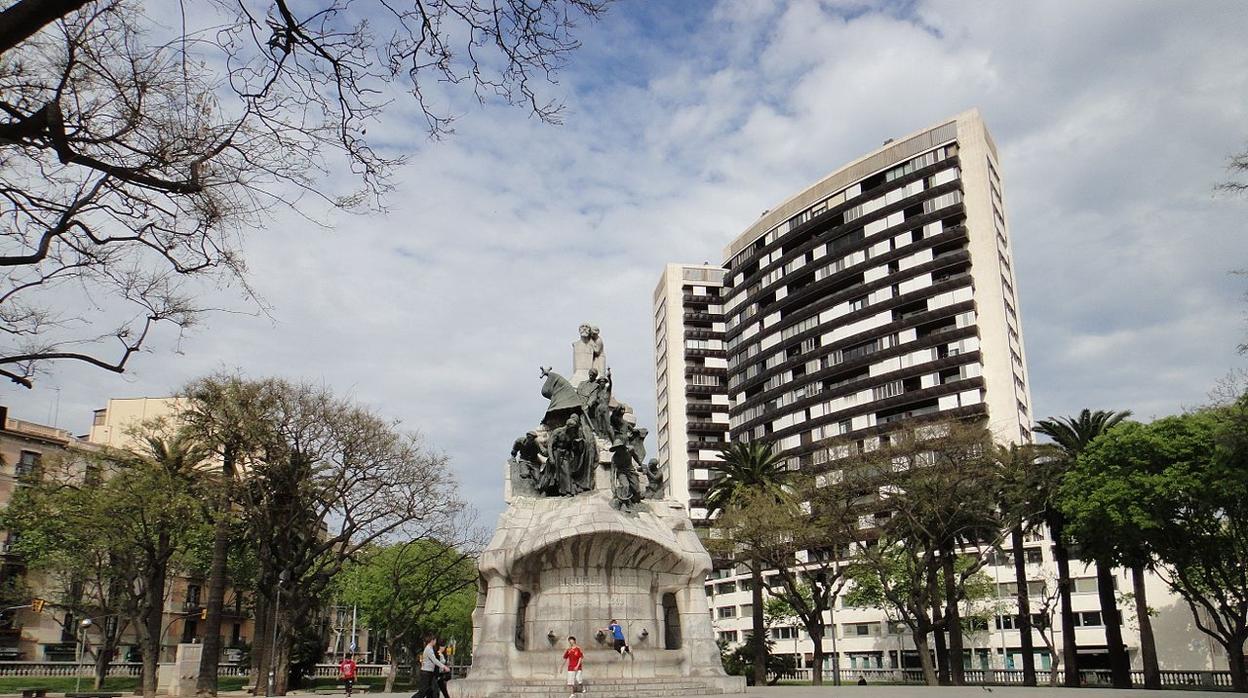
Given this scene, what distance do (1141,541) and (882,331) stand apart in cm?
3912

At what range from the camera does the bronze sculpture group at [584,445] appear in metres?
25.2

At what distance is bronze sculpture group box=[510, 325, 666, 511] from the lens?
25.2m

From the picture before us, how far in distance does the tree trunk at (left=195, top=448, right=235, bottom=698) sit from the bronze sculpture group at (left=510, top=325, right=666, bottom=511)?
13.3 m

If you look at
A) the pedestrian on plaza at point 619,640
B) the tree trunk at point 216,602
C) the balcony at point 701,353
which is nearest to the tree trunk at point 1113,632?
the pedestrian on plaza at point 619,640

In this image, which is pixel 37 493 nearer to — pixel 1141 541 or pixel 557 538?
pixel 557 538

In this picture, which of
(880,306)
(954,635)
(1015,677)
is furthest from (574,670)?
(880,306)

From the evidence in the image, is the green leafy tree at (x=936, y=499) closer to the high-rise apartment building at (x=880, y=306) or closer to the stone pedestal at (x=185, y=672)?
the high-rise apartment building at (x=880, y=306)

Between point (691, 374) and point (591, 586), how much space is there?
75.9 metres

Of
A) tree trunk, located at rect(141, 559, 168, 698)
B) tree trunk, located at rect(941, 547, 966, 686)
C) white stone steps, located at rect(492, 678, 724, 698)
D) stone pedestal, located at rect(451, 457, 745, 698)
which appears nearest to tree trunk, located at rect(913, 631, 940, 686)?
tree trunk, located at rect(941, 547, 966, 686)

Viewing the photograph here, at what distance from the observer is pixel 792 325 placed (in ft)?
273

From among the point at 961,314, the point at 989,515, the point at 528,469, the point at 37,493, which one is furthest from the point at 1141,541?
the point at 37,493

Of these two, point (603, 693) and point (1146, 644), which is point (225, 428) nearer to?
point (603, 693)

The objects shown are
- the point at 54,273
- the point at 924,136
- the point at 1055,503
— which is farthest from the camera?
the point at 924,136

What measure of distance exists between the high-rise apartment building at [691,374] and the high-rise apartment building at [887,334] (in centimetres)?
399
